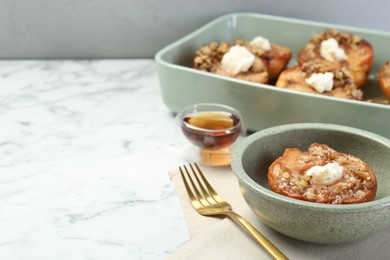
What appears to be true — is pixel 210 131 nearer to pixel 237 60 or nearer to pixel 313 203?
pixel 237 60

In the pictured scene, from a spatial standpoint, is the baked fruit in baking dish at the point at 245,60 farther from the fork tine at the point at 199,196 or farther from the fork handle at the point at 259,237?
the fork handle at the point at 259,237

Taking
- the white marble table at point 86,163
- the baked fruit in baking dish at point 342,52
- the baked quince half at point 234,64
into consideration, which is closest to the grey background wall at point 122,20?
the white marble table at point 86,163

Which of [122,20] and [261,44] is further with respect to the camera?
[122,20]

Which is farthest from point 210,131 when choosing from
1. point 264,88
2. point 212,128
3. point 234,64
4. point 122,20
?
point 122,20

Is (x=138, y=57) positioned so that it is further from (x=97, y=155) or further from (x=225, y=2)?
(x=97, y=155)

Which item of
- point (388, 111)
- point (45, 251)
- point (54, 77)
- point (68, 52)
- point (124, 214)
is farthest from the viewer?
point (68, 52)

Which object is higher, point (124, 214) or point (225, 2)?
point (225, 2)

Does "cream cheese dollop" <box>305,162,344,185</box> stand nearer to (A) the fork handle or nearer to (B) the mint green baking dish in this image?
(A) the fork handle

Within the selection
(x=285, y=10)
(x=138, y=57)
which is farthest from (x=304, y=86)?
(x=138, y=57)
